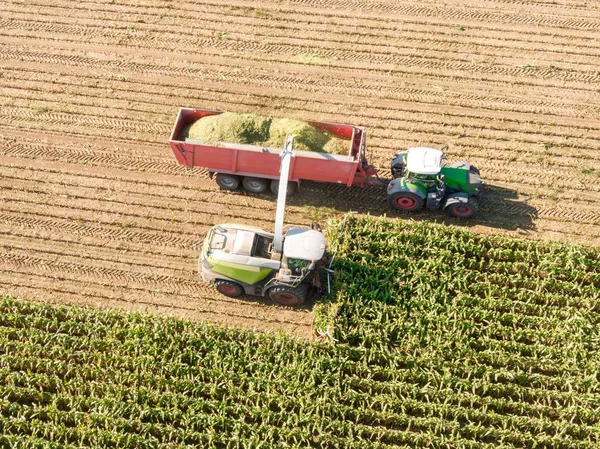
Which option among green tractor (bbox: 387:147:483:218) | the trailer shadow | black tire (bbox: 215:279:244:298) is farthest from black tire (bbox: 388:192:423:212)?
black tire (bbox: 215:279:244:298)

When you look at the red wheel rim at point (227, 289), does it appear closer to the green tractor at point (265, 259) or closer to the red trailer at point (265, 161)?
the green tractor at point (265, 259)

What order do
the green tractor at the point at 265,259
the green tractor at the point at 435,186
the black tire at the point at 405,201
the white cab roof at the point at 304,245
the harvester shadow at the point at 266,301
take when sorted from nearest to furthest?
the white cab roof at the point at 304,245, the green tractor at the point at 265,259, the harvester shadow at the point at 266,301, the green tractor at the point at 435,186, the black tire at the point at 405,201

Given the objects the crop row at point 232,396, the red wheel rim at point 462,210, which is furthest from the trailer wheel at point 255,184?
the red wheel rim at point 462,210

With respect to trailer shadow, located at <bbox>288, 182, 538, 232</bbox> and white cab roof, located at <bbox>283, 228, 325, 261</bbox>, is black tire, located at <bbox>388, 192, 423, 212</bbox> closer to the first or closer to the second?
trailer shadow, located at <bbox>288, 182, 538, 232</bbox>

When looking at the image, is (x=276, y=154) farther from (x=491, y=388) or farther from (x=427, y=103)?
(x=491, y=388)

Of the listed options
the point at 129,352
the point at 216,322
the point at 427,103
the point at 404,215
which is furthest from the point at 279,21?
the point at 129,352
